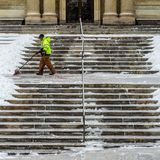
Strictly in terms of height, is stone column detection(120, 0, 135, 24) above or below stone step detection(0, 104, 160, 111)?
above

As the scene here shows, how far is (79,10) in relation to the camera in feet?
98.1

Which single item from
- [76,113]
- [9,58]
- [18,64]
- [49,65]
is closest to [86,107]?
[76,113]

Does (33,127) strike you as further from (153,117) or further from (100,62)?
(100,62)

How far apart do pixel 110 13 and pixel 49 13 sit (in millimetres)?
3218

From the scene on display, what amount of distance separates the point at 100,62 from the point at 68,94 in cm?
474

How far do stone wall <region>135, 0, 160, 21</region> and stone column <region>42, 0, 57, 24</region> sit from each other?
180 inches

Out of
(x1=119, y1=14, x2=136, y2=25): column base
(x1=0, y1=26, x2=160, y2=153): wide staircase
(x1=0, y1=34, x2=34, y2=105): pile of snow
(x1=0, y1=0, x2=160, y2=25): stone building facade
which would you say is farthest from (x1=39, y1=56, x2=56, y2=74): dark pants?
(x1=119, y1=14, x2=136, y2=25): column base

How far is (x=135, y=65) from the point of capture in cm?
2009

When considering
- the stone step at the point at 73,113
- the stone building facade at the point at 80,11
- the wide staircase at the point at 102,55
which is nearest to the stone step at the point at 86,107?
the stone step at the point at 73,113

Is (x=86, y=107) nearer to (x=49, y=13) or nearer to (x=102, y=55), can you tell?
(x=102, y=55)

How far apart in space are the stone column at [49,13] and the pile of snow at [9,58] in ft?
14.2

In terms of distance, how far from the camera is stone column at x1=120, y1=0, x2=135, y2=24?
28.2 metres

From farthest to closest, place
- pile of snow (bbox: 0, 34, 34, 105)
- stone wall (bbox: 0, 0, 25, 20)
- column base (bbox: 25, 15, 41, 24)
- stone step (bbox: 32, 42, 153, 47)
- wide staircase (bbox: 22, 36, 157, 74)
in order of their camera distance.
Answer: stone wall (bbox: 0, 0, 25, 20) → column base (bbox: 25, 15, 41, 24) → stone step (bbox: 32, 42, 153, 47) → wide staircase (bbox: 22, 36, 157, 74) → pile of snow (bbox: 0, 34, 34, 105)

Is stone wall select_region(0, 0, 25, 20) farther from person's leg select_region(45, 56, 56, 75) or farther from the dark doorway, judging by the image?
person's leg select_region(45, 56, 56, 75)
